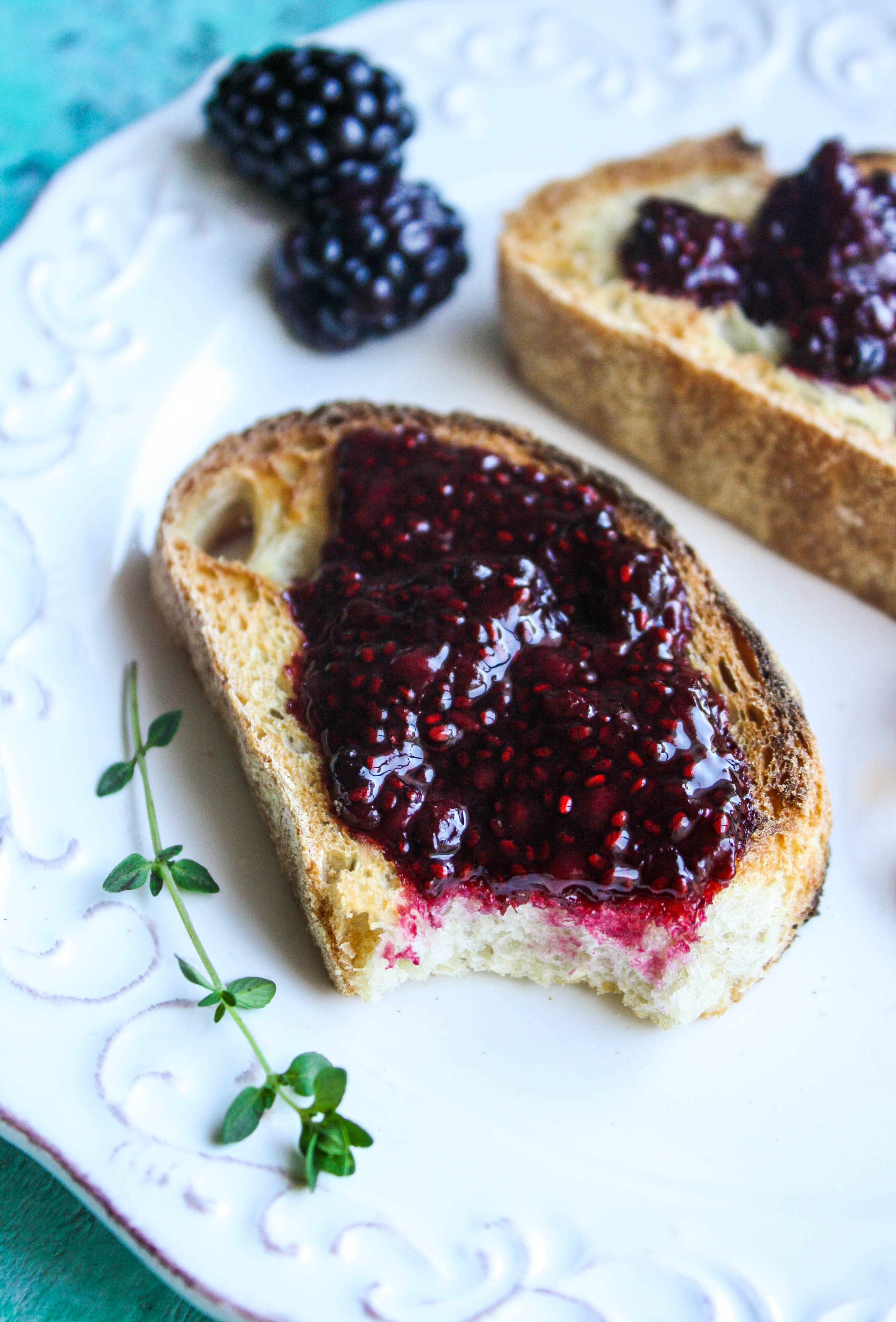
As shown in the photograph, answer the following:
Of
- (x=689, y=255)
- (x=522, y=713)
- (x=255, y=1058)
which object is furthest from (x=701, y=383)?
(x=255, y=1058)

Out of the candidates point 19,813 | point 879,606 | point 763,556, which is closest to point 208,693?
point 19,813

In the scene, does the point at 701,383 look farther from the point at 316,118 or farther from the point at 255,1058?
the point at 255,1058

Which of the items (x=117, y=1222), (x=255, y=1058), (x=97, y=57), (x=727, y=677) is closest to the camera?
(x=117, y=1222)

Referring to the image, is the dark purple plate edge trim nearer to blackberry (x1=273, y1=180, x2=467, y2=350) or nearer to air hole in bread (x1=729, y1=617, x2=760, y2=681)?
air hole in bread (x1=729, y1=617, x2=760, y2=681)

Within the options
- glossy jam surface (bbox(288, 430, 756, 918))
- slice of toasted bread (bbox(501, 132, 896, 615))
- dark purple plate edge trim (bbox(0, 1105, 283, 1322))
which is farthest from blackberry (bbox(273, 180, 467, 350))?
dark purple plate edge trim (bbox(0, 1105, 283, 1322))

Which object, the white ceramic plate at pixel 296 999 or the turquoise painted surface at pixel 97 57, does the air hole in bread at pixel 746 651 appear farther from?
the turquoise painted surface at pixel 97 57

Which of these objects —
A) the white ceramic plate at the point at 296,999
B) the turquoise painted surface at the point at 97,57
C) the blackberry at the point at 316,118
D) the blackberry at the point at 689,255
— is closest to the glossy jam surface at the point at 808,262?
the blackberry at the point at 689,255
